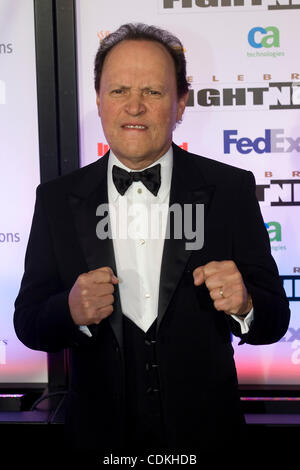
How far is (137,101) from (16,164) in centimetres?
113

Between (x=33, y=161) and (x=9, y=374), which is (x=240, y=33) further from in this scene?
(x=9, y=374)

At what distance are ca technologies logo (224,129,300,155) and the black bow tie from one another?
2.92ft

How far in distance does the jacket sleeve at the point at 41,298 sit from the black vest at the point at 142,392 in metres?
0.16

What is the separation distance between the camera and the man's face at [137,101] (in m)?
1.58

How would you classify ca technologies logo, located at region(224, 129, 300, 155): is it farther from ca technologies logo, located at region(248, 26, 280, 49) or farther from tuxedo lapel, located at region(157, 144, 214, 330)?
tuxedo lapel, located at region(157, 144, 214, 330)

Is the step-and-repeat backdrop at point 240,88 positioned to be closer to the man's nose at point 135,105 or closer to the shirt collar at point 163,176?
the shirt collar at point 163,176

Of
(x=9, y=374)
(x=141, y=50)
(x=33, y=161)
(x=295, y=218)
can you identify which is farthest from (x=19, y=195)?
(x=295, y=218)

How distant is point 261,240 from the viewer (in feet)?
5.34

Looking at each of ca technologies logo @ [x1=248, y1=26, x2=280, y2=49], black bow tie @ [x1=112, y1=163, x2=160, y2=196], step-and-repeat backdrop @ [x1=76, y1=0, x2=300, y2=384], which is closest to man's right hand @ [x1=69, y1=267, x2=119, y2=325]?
black bow tie @ [x1=112, y1=163, x2=160, y2=196]

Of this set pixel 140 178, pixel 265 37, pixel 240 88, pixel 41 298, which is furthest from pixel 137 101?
pixel 265 37

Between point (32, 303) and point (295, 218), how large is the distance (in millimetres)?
1398

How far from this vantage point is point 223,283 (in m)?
1.35

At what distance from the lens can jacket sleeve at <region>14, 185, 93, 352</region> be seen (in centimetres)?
153

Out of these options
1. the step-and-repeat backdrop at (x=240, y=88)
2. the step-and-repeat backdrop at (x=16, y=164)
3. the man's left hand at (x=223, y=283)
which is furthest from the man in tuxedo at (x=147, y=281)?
the step-and-repeat backdrop at (x=16, y=164)
